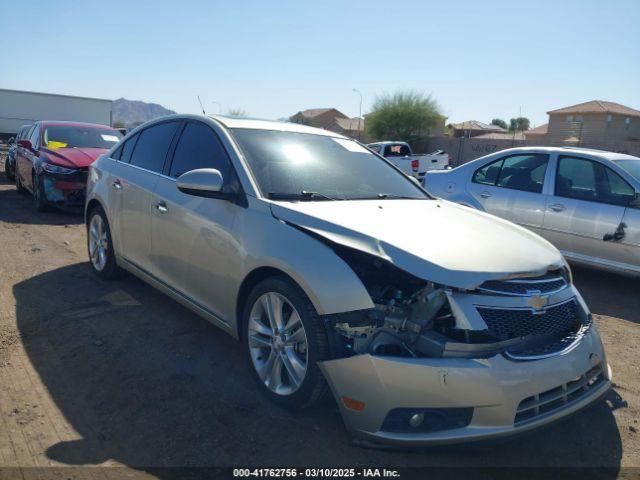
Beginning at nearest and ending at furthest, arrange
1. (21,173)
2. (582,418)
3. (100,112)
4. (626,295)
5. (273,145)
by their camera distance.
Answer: (582,418), (273,145), (626,295), (21,173), (100,112)

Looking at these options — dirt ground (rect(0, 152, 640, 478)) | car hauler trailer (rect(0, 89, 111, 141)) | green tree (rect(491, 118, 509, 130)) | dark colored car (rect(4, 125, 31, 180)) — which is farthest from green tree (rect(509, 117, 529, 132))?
dirt ground (rect(0, 152, 640, 478))

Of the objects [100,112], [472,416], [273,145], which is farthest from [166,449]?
[100,112]

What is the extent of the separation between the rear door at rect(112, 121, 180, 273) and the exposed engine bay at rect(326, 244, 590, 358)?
2230 millimetres

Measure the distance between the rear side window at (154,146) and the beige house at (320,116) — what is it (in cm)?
6634

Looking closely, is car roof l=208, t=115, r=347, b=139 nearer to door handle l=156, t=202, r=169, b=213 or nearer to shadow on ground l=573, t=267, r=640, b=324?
door handle l=156, t=202, r=169, b=213

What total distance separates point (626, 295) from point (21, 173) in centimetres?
1160

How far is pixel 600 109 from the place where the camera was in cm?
4544

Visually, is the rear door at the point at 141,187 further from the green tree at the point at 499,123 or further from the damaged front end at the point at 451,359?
the green tree at the point at 499,123

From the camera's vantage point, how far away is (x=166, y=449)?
112 inches

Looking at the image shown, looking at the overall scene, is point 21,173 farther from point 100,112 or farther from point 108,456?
point 100,112

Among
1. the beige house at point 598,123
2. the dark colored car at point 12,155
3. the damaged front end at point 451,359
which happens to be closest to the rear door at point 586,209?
the damaged front end at point 451,359

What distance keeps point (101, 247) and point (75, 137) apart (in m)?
5.99

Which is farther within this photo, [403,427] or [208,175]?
[208,175]

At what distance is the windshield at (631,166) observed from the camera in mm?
6199
